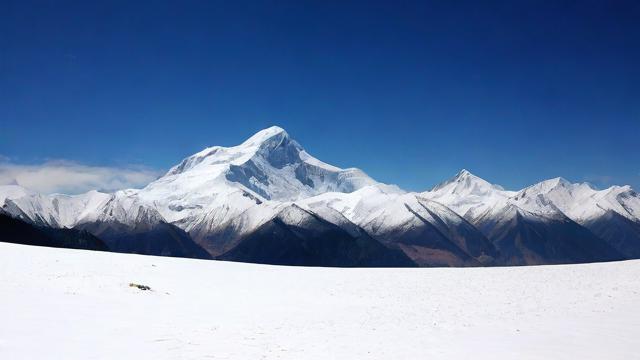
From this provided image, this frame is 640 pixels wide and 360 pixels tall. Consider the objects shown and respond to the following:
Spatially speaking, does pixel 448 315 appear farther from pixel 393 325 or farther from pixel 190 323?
pixel 190 323

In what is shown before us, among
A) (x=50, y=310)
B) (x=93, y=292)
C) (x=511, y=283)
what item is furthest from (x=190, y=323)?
(x=511, y=283)

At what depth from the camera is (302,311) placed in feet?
111

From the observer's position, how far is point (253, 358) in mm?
21188

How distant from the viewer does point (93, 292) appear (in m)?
33.5

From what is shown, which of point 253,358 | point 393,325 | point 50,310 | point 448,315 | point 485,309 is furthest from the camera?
point 485,309

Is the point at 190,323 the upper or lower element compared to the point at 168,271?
lower

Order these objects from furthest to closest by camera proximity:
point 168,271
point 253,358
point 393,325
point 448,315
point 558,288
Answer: point 168,271
point 558,288
point 448,315
point 393,325
point 253,358

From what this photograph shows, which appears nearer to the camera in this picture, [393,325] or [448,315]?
[393,325]

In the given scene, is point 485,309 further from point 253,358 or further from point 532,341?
point 253,358

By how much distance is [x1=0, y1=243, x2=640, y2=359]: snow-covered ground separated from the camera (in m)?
22.8

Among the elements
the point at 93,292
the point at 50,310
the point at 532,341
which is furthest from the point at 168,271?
the point at 532,341

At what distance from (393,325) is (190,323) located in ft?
34.3

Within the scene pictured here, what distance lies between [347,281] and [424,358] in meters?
25.3

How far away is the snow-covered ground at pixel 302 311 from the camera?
74.9ft
